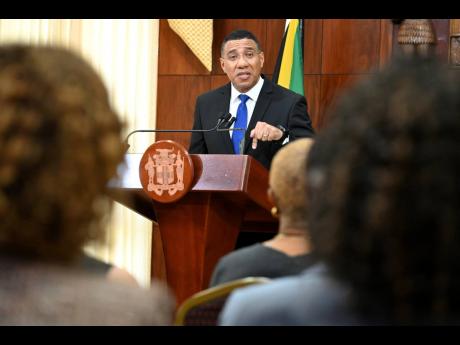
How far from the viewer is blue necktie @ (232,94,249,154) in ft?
19.0

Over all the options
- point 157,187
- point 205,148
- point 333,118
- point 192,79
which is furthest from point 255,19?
point 333,118

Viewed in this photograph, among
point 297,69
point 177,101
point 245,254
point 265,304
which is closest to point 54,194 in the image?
point 265,304

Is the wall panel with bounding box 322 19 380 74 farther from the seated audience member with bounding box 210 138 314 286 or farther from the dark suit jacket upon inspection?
the seated audience member with bounding box 210 138 314 286

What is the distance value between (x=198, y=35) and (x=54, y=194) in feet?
21.6

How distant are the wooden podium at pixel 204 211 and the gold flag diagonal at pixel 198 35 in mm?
3354

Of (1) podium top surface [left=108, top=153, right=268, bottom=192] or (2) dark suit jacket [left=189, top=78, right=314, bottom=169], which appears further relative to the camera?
(2) dark suit jacket [left=189, top=78, right=314, bottom=169]

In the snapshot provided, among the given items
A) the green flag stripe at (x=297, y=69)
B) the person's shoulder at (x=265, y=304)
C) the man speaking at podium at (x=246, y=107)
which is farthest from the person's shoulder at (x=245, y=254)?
the green flag stripe at (x=297, y=69)

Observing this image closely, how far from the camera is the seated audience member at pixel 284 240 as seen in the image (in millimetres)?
2402

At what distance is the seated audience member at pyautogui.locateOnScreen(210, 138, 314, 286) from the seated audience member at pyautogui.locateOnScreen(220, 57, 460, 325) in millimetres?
1160

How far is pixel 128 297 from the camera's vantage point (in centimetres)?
131

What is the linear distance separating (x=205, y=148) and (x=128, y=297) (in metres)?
4.58

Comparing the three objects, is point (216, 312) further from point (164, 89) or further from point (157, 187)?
point (164, 89)

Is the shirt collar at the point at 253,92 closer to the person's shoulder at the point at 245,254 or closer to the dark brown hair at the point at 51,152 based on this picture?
the person's shoulder at the point at 245,254

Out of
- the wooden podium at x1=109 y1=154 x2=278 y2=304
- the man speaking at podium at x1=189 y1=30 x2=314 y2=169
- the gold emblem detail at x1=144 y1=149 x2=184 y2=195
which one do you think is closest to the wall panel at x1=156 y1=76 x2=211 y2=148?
the man speaking at podium at x1=189 y1=30 x2=314 y2=169
